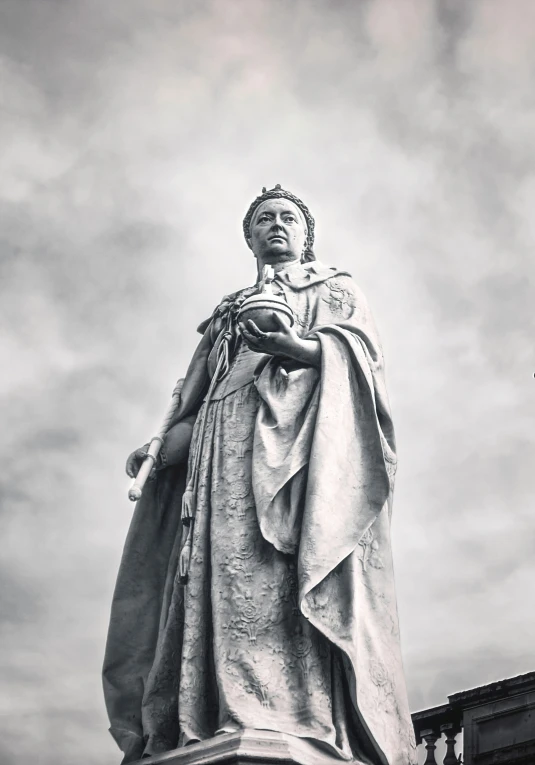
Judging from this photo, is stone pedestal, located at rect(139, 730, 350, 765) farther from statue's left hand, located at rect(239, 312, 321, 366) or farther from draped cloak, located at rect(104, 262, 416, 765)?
statue's left hand, located at rect(239, 312, 321, 366)

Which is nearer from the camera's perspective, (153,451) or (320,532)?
(320,532)

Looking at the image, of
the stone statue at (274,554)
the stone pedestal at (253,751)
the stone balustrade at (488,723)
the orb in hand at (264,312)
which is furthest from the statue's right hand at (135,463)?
the stone balustrade at (488,723)

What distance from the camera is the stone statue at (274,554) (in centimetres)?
811

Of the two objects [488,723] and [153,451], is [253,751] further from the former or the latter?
[488,723]

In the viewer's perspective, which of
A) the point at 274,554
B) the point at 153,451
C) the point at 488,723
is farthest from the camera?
the point at 488,723

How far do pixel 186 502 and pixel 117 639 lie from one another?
3.91 ft

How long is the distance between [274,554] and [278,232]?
3.20m

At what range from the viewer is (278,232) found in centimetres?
1060

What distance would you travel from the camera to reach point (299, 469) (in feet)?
28.7

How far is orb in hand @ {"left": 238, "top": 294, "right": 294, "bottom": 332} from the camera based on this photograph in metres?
9.10

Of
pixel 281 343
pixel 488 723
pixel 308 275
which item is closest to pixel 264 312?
pixel 281 343

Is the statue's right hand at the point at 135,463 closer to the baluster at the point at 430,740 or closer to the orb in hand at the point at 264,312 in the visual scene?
the orb in hand at the point at 264,312

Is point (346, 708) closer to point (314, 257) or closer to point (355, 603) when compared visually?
point (355, 603)

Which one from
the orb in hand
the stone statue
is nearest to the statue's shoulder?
the stone statue
